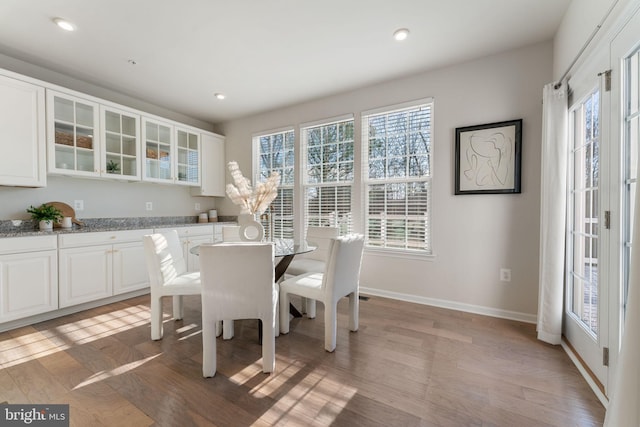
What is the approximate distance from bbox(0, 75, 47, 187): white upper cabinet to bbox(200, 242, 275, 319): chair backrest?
8.06 ft

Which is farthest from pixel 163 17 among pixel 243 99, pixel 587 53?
pixel 587 53

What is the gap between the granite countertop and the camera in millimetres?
2630

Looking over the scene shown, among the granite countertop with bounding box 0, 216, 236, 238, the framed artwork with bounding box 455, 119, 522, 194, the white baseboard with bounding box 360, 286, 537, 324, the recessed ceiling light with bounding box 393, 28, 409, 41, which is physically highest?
the recessed ceiling light with bounding box 393, 28, 409, 41

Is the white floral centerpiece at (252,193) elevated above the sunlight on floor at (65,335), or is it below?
above

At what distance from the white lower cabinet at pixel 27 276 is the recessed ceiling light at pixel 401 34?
3.78 metres

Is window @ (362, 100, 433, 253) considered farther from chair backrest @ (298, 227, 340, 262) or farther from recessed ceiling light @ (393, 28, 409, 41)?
recessed ceiling light @ (393, 28, 409, 41)

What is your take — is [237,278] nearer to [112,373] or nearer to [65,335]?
[112,373]

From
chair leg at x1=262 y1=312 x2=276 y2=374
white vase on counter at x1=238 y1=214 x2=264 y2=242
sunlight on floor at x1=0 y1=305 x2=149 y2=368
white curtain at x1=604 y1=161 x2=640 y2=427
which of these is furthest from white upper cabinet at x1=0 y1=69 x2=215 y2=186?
white curtain at x1=604 y1=161 x2=640 y2=427

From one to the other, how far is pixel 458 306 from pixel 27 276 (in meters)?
4.26

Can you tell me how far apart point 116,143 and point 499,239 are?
462 cm

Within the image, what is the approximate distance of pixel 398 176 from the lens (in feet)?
10.7

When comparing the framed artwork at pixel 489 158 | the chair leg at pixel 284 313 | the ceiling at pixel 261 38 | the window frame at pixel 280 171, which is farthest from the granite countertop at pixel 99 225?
the framed artwork at pixel 489 158

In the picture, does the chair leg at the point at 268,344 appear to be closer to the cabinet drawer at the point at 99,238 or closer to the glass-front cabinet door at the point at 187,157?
the cabinet drawer at the point at 99,238

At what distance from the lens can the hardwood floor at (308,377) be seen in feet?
4.72
